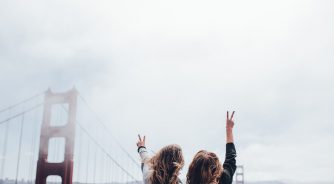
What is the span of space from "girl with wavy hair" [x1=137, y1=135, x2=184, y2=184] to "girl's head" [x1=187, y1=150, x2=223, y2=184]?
0.08 m

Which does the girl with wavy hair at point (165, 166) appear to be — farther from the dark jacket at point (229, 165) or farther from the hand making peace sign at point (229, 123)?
the hand making peace sign at point (229, 123)

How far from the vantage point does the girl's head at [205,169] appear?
2445 mm

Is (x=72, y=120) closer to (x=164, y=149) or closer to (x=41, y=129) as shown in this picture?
(x=41, y=129)

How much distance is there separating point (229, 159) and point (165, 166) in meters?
0.42

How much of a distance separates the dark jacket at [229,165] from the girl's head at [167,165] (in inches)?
10.7

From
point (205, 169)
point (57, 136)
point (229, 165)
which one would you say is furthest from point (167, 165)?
point (57, 136)

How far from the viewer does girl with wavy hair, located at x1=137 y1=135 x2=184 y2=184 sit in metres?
2.52

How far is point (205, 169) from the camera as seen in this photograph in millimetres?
2469

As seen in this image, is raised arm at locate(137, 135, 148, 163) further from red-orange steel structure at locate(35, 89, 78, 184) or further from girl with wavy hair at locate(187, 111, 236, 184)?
red-orange steel structure at locate(35, 89, 78, 184)

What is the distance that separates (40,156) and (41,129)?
155 centimetres

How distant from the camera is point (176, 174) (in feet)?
8.27

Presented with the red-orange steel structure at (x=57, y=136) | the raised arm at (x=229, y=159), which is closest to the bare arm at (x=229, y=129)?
the raised arm at (x=229, y=159)

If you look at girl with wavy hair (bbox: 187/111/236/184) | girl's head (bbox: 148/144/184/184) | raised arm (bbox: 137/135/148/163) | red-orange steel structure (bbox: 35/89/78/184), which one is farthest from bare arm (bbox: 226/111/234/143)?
red-orange steel structure (bbox: 35/89/78/184)

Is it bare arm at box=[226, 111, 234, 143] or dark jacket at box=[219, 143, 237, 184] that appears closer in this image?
dark jacket at box=[219, 143, 237, 184]
